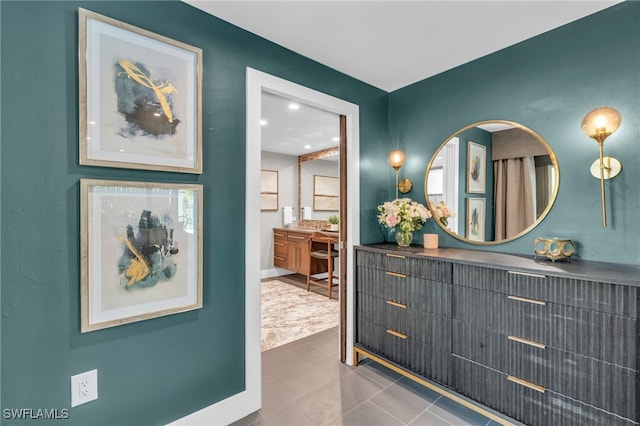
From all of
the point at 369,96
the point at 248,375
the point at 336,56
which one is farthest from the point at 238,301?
the point at 369,96

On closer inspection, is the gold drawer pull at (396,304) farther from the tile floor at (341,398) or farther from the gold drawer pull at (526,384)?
the gold drawer pull at (526,384)

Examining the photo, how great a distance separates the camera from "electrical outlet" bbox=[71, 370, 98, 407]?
54.8 inches

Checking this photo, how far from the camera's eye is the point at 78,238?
1.39 metres

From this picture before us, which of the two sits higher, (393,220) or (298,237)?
(393,220)

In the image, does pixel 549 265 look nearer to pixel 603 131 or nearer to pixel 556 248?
pixel 556 248

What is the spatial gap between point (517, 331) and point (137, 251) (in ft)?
6.75

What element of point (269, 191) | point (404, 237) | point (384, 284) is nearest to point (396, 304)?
point (384, 284)

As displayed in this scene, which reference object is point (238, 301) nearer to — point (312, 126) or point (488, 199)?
point (488, 199)

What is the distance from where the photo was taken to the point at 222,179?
6.00ft

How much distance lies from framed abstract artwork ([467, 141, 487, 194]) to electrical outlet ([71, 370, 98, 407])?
263cm

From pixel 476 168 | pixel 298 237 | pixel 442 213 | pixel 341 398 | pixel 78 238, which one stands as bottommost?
pixel 341 398

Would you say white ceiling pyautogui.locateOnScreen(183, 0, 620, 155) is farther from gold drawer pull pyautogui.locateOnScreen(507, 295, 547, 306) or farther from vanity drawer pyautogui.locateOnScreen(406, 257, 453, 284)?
gold drawer pull pyautogui.locateOnScreen(507, 295, 547, 306)

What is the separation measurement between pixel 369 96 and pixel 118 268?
2.33m

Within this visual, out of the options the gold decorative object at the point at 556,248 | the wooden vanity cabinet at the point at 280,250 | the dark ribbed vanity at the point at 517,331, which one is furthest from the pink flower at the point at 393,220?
the wooden vanity cabinet at the point at 280,250
